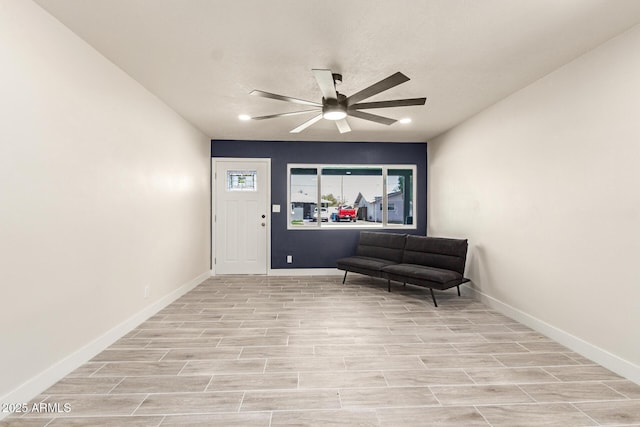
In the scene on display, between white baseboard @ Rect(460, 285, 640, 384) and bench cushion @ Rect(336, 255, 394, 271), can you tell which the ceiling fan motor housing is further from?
white baseboard @ Rect(460, 285, 640, 384)

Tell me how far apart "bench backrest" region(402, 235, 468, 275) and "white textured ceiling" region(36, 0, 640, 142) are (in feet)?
6.40

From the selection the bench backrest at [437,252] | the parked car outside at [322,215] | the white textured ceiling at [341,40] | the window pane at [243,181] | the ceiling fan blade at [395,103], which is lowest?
the bench backrest at [437,252]

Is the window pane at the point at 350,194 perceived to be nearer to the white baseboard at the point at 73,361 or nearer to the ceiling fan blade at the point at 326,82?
the ceiling fan blade at the point at 326,82

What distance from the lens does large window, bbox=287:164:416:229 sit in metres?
5.73

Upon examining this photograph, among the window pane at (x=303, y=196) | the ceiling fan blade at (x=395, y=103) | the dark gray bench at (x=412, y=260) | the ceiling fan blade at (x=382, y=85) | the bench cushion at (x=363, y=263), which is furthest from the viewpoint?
the window pane at (x=303, y=196)

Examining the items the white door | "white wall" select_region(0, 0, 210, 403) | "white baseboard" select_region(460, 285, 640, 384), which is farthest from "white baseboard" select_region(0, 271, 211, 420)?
"white baseboard" select_region(460, 285, 640, 384)

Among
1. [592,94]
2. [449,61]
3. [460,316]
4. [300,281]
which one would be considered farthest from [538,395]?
[300,281]

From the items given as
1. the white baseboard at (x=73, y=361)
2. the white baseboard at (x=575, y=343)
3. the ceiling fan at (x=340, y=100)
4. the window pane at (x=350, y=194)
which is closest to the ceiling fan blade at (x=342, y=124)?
the ceiling fan at (x=340, y=100)

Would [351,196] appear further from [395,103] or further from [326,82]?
[326,82]

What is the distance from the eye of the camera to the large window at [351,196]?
5734mm

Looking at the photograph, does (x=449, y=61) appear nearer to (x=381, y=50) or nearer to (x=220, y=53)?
(x=381, y=50)

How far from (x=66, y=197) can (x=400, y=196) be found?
504 centimetres

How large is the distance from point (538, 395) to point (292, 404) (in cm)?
161

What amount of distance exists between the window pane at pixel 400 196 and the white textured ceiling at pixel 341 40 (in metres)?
2.39
